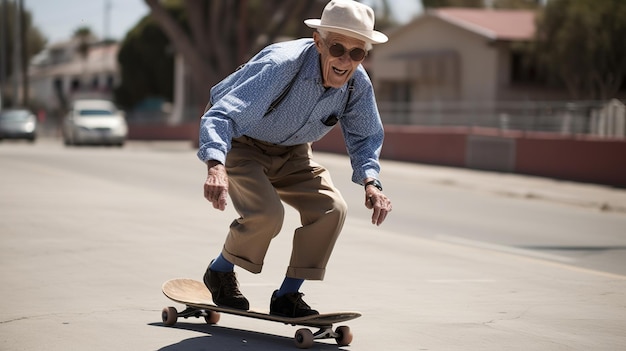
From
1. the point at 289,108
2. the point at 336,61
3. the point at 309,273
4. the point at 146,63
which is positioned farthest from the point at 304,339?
the point at 146,63

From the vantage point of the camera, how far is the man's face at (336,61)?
5.62m

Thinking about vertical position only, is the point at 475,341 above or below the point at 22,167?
above

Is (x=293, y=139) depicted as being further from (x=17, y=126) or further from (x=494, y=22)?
(x=17, y=126)

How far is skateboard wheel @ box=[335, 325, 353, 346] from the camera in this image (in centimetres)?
580

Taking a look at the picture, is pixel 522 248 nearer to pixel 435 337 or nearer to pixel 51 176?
pixel 435 337

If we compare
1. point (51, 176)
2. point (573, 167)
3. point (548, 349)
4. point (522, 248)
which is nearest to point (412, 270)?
point (522, 248)

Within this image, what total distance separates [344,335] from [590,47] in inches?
1315

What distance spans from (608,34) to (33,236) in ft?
98.2

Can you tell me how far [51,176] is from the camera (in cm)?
1995

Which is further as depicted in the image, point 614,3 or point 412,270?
point 614,3

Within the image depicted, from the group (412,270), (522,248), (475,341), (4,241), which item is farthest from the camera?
(522,248)

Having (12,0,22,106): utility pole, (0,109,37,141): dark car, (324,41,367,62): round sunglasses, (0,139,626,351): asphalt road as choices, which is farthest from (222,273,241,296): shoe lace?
(12,0,22,106): utility pole

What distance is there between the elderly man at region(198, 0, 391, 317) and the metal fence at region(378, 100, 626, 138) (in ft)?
56.7

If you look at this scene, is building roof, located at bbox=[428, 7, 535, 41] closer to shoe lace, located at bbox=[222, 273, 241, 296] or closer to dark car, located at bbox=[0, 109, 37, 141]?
dark car, located at bbox=[0, 109, 37, 141]
